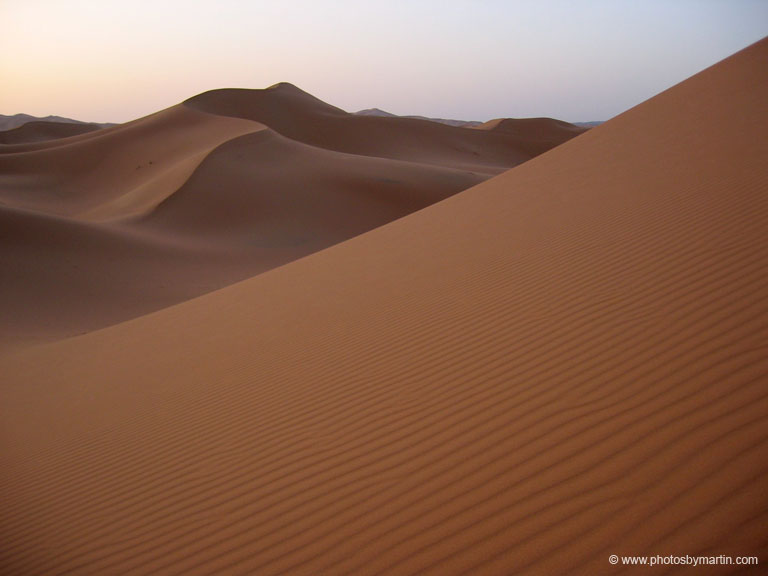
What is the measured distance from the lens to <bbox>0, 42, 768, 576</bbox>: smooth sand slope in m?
2.19

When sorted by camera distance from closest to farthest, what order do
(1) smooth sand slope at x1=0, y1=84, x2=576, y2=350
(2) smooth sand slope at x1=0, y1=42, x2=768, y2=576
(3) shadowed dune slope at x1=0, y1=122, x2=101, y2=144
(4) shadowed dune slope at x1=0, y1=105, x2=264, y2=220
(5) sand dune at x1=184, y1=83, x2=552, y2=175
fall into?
(2) smooth sand slope at x1=0, y1=42, x2=768, y2=576 < (1) smooth sand slope at x1=0, y1=84, x2=576, y2=350 < (4) shadowed dune slope at x1=0, y1=105, x2=264, y2=220 < (5) sand dune at x1=184, y1=83, x2=552, y2=175 < (3) shadowed dune slope at x1=0, y1=122, x2=101, y2=144

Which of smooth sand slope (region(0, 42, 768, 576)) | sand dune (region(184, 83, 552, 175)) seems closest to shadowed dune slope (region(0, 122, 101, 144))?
sand dune (region(184, 83, 552, 175))

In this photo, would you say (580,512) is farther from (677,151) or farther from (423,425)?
(677,151)

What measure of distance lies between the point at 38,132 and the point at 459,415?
2306 inches

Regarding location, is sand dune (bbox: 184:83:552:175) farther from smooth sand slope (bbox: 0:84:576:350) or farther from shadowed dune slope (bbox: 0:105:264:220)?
shadowed dune slope (bbox: 0:105:264:220)

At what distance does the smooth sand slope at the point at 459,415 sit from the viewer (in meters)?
2.19

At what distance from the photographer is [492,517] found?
2266mm

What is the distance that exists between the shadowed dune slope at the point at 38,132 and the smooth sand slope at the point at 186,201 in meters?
14.4

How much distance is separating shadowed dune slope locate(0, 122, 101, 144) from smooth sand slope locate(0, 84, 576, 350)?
1443 centimetres

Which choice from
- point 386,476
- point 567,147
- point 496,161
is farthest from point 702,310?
point 496,161

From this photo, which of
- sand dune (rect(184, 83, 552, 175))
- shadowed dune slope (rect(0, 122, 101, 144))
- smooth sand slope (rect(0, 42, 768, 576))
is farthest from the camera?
shadowed dune slope (rect(0, 122, 101, 144))

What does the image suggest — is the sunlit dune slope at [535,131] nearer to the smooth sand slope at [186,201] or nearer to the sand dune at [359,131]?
the sand dune at [359,131]

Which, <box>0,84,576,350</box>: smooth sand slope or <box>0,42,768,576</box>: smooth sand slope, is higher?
<box>0,84,576,350</box>: smooth sand slope

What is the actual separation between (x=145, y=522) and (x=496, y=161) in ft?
123
